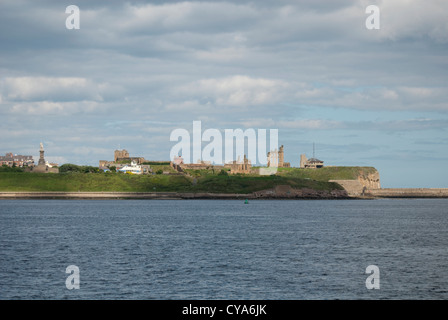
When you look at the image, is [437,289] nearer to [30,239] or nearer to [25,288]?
[25,288]

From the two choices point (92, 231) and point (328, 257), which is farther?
point (92, 231)

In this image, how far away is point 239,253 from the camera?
61.2m

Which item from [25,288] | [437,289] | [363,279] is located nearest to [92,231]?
[25,288]

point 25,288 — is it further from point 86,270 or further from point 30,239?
point 30,239

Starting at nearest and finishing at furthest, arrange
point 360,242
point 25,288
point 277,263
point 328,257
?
point 25,288, point 277,263, point 328,257, point 360,242

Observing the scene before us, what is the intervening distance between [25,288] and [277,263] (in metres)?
23.1

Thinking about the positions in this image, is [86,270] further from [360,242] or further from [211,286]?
[360,242]

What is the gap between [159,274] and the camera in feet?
155
